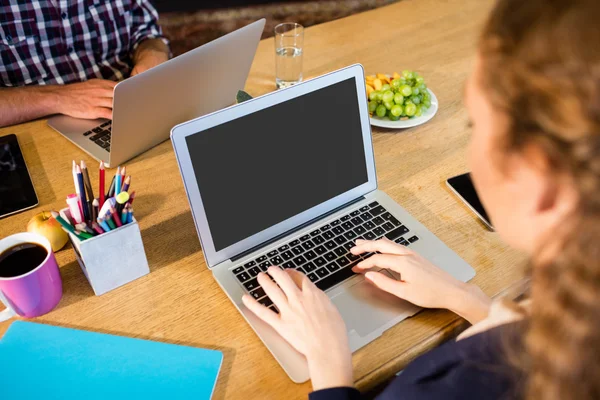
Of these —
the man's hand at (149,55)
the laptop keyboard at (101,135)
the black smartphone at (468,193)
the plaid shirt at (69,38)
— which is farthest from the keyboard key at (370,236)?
the plaid shirt at (69,38)

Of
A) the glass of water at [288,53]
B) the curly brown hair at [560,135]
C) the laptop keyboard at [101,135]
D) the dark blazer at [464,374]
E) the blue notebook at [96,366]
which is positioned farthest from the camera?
the glass of water at [288,53]

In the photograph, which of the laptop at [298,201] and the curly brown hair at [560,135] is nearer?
the curly brown hair at [560,135]

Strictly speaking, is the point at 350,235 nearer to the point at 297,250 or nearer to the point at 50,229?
the point at 297,250

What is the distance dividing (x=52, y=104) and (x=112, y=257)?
0.59m

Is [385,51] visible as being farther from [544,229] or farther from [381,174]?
[544,229]

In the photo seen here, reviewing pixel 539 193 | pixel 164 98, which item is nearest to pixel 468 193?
pixel 539 193

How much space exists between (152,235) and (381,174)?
497 millimetres

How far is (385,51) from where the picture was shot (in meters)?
1.53

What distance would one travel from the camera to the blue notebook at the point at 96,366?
2.31 ft

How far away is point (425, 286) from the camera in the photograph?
2.64ft

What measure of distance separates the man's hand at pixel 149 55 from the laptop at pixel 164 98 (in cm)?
31

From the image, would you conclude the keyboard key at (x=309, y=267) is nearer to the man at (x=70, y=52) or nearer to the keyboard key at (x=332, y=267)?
the keyboard key at (x=332, y=267)

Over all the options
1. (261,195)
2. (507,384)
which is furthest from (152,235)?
(507,384)

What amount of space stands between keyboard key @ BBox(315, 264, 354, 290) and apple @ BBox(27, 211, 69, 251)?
46cm
